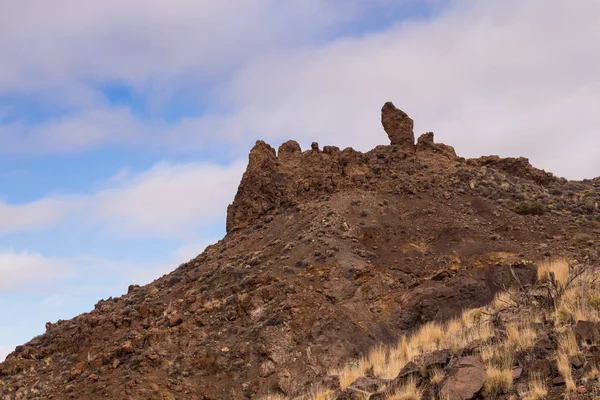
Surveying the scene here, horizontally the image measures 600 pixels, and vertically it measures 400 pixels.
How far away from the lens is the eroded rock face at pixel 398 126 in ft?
102

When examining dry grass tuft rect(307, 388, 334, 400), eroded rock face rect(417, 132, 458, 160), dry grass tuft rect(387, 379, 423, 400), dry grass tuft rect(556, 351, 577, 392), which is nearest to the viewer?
dry grass tuft rect(556, 351, 577, 392)

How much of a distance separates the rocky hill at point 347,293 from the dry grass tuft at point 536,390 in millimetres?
561

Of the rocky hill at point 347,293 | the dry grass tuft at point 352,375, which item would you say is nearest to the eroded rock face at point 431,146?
the rocky hill at point 347,293

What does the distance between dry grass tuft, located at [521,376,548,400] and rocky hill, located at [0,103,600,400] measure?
56 centimetres

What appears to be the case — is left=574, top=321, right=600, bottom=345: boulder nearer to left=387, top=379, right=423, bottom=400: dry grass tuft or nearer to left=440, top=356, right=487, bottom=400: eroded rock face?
left=440, top=356, right=487, bottom=400: eroded rock face

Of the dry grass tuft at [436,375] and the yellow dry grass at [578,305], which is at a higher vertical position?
the yellow dry grass at [578,305]

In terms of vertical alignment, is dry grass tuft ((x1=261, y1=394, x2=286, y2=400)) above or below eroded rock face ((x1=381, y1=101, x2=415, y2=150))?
below

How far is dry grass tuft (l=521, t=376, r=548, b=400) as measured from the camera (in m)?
9.08

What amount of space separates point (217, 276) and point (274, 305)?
432cm

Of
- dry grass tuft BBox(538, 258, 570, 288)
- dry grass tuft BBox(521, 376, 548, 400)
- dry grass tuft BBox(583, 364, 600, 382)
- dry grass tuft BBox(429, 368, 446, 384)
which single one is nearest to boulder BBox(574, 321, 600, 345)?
dry grass tuft BBox(583, 364, 600, 382)

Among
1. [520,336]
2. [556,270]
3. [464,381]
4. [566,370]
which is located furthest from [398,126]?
[566,370]

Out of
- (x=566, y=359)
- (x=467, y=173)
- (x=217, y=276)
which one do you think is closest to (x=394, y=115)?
(x=467, y=173)

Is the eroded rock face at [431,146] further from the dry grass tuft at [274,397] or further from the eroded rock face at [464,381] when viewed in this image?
the eroded rock face at [464,381]

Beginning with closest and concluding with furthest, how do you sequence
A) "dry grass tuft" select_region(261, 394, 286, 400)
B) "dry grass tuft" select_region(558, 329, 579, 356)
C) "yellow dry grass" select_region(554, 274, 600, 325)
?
"dry grass tuft" select_region(558, 329, 579, 356)
"yellow dry grass" select_region(554, 274, 600, 325)
"dry grass tuft" select_region(261, 394, 286, 400)
